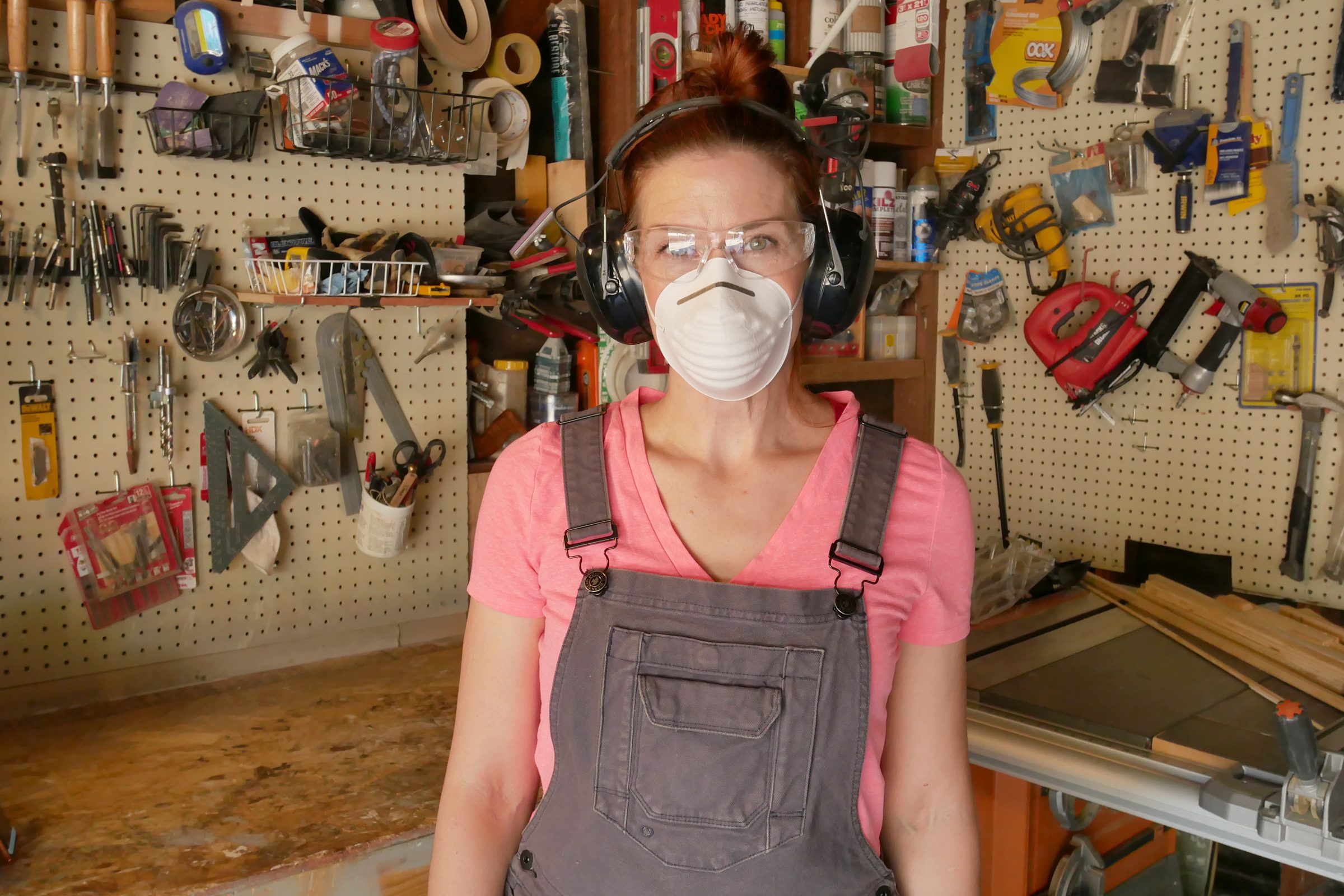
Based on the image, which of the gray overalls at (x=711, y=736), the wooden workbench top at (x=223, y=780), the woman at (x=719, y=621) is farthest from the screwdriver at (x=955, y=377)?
the gray overalls at (x=711, y=736)

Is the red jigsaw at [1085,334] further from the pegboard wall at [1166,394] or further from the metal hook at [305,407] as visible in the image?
the metal hook at [305,407]

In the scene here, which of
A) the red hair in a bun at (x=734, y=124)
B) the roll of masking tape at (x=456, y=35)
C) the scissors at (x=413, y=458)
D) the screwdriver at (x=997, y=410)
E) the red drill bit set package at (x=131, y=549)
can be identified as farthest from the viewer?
the screwdriver at (x=997, y=410)

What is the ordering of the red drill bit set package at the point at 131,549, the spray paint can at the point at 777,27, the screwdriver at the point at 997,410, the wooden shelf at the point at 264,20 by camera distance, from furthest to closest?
1. the screwdriver at the point at 997,410
2. the spray paint can at the point at 777,27
3. the red drill bit set package at the point at 131,549
4. the wooden shelf at the point at 264,20

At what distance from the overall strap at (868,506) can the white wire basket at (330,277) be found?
1.06 metres

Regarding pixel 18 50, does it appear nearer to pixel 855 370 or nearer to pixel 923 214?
pixel 855 370

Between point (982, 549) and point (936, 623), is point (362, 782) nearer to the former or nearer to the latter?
point (936, 623)

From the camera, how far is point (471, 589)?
1.11m

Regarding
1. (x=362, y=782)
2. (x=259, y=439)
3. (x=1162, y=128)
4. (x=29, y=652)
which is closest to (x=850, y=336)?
(x=1162, y=128)

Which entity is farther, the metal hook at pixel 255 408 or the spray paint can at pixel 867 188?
the spray paint can at pixel 867 188

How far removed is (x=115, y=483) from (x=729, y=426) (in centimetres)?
121

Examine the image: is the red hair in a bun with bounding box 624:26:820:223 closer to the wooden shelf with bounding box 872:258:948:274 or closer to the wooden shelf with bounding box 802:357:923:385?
the wooden shelf with bounding box 802:357:923:385

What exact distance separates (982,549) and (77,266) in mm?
1918

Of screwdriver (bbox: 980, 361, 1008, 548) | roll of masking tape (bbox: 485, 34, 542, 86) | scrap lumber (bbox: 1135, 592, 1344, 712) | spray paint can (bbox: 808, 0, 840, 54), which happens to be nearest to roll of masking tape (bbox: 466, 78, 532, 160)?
roll of masking tape (bbox: 485, 34, 542, 86)

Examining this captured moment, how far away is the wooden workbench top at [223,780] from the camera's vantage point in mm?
1299
